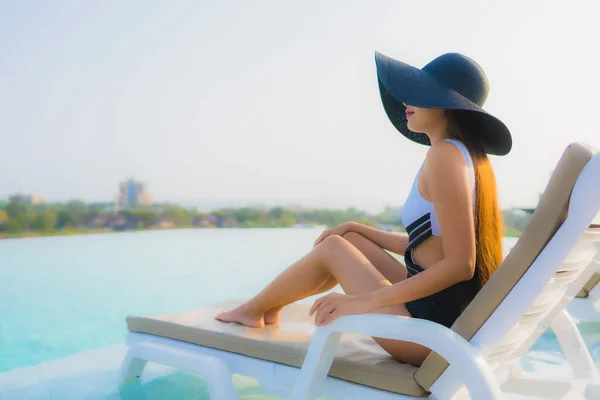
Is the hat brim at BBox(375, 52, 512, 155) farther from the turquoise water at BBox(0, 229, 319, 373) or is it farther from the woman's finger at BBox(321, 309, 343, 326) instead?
the turquoise water at BBox(0, 229, 319, 373)

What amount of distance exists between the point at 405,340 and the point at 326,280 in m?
0.61

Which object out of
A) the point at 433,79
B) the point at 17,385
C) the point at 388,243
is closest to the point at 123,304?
the point at 17,385

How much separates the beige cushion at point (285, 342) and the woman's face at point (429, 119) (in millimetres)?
837

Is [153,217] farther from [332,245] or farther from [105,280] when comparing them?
[332,245]

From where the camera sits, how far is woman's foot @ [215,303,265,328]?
95.1 inches

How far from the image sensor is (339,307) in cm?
174

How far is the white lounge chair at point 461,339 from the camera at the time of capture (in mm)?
1501

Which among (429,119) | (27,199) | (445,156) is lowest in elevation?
(445,156)

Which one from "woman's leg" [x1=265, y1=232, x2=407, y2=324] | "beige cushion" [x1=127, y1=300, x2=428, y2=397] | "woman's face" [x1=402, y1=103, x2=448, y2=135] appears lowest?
"beige cushion" [x1=127, y1=300, x2=428, y2=397]

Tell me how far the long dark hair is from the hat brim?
0.11 ft

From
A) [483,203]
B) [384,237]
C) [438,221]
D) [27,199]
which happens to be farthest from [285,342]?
[27,199]

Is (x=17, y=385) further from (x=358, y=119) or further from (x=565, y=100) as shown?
(x=358, y=119)

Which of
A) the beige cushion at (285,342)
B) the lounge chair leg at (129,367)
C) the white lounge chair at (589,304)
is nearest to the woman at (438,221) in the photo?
the beige cushion at (285,342)

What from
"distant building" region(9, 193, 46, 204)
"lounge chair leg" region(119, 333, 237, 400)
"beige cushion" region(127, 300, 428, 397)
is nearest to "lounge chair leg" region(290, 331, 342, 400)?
"beige cushion" region(127, 300, 428, 397)
